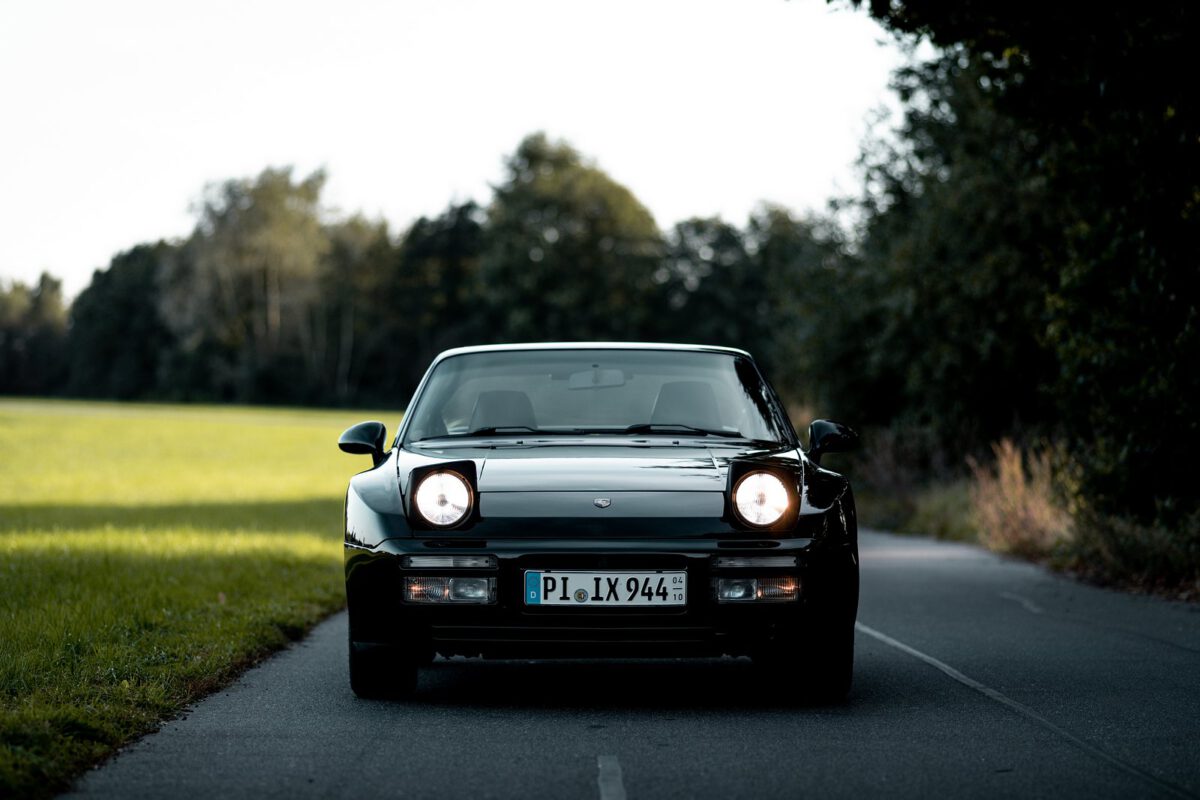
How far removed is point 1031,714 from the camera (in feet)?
19.9

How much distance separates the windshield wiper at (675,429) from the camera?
694cm

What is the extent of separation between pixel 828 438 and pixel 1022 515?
388 inches

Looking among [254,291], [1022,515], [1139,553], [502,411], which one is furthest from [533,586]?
[254,291]

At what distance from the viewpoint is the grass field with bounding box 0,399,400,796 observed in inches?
216

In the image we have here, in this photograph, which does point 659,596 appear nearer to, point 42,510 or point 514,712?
point 514,712

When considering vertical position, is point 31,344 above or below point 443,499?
above

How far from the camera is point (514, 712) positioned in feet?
20.1

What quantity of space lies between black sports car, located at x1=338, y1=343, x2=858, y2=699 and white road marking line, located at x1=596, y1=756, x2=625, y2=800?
Result: 2.60 feet

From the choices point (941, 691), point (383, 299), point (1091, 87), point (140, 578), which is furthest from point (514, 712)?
point (383, 299)

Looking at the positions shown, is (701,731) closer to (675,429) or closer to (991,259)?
(675,429)

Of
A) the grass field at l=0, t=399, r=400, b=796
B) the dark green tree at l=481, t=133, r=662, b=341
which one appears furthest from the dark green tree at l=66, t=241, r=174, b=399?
the grass field at l=0, t=399, r=400, b=796

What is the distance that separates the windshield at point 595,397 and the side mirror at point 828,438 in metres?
0.17

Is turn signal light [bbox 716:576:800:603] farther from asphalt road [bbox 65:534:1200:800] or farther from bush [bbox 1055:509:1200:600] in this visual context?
bush [bbox 1055:509:1200:600]

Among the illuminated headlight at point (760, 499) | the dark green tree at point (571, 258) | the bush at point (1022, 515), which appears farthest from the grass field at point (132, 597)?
the dark green tree at point (571, 258)
